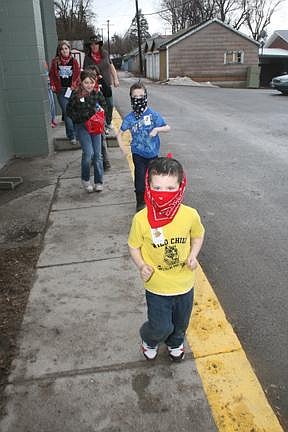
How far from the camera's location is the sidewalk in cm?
226

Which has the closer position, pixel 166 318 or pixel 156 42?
pixel 166 318

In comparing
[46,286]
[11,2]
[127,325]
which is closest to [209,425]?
[127,325]

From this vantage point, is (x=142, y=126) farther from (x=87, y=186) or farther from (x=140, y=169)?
(x=87, y=186)

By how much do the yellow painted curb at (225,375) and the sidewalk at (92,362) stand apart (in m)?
0.07

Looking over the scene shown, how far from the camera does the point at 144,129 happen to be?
187 inches

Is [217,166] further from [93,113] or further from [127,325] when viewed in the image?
[127,325]

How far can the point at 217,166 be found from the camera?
7.26 metres

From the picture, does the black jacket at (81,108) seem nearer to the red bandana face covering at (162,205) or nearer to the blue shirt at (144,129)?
the blue shirt at (144,129)

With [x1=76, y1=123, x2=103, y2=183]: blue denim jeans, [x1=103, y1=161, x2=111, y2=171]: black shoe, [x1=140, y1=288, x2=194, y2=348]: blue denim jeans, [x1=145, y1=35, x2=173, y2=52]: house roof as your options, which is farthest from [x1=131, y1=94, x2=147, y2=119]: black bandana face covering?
[x1=145, y1=35, x2=173, y2=52]: house roof

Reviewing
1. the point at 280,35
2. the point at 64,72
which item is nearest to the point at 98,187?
the point at 64,72

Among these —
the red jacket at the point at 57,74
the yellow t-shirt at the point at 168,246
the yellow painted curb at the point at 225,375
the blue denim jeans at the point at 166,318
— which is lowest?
the yellow painted curb at the point at 225,375

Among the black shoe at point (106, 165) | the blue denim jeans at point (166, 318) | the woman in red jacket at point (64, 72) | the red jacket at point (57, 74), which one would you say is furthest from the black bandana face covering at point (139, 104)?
the red jacket at point (57, 74)

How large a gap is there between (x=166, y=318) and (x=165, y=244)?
1.46ft

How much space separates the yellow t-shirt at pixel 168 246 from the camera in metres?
2.33
